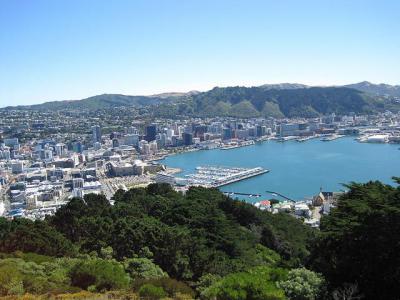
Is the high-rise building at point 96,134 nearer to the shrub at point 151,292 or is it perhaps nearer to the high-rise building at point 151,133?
the high-rise building at point 151,133

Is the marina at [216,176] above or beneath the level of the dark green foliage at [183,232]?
beneath

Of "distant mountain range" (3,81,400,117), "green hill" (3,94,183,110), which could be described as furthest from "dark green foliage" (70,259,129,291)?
"green hill" (3,94,183,110)

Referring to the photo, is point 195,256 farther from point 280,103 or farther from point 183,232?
point 280,103

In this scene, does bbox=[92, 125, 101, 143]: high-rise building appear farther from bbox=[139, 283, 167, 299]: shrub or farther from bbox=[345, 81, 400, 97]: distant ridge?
bbox=[345, 81, 400, 97]: distant ridge

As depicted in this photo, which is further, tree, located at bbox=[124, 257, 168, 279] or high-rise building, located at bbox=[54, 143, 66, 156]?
high-rise building, located at bbox=[54, 143, 66, 156]

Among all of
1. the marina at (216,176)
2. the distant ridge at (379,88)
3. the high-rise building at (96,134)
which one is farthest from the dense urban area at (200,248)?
the distant ridge at (379,88)

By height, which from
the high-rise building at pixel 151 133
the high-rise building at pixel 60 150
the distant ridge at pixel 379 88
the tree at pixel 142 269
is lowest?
the high-rise building at pixel 60 150

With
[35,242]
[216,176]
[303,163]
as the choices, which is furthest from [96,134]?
[35,242]
